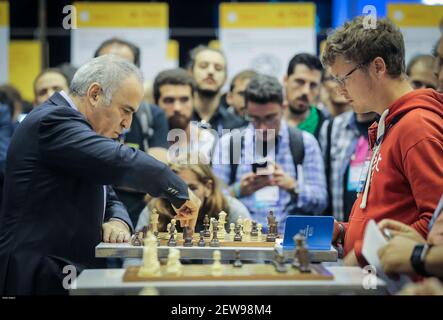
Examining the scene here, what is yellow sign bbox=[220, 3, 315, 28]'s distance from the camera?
6.14 m

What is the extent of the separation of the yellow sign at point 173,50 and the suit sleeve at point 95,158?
5.73 metres

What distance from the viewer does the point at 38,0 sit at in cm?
573

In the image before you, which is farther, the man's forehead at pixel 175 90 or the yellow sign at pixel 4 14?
the yellow sign at pixel 4 14

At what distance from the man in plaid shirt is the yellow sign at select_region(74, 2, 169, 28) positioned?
2.61 m

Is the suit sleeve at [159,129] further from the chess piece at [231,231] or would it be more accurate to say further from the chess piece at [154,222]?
the chess piece at [231,231]

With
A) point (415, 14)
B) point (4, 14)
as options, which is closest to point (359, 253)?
point (415, 14)

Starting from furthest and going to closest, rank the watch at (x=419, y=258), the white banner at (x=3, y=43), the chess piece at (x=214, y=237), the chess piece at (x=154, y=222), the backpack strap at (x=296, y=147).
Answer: the white banner at (x=3, y=43)
the backpack strap at (x=296, y=147)
the chess piece at (x=154, y=222)
the chess piece at (x=214, y=237)
the watch at (x=419, y=258)

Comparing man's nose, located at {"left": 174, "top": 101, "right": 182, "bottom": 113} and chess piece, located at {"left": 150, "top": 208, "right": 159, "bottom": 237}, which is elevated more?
man's nose, located at {"left": 174, "top": 101, "right": 182, "bottom": 113}

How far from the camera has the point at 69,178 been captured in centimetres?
252

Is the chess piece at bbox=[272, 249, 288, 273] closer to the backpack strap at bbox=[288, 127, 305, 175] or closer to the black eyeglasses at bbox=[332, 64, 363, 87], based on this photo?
the black eyeglasses at bbox=[332, 64, 363, 87]

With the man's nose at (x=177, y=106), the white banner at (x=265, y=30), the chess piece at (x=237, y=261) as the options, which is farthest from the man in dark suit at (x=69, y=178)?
the white banner at (x=265, y=30)

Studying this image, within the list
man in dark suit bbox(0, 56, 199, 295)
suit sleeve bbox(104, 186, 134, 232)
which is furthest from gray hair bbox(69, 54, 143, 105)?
suit sleeve bbox(104, 186, 134, 232)

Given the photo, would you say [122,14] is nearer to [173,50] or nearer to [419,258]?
[173,50]

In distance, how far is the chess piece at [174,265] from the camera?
6.75 ft
